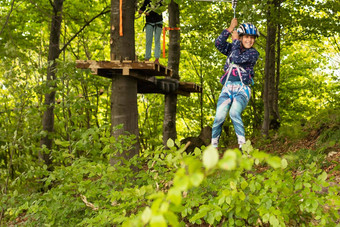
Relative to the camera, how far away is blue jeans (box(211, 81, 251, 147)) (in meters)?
5.39

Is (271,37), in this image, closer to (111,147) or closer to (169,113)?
(169,113)

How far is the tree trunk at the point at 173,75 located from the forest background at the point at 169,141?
2.16ft

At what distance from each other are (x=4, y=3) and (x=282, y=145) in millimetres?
9760

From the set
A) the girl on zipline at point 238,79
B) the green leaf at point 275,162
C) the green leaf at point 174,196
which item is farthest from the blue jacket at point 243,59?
the green leaf at point 174,196

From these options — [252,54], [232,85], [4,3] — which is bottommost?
[232,85]

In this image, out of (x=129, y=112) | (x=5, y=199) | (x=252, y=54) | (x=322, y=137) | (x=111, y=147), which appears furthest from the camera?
(x=322, y=137)

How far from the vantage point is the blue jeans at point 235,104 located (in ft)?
17.7

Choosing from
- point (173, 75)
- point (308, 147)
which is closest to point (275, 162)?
point (308, 147)

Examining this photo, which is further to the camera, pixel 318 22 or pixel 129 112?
pixel 318 22

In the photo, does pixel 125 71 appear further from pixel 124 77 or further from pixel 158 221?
pixel 158 221

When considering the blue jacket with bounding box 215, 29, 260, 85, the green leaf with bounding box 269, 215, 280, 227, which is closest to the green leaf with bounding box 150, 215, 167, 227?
the green leaf with bounding box 269, 215, 280, 227

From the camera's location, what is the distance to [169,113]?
9992 millimetres

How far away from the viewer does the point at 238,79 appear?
17.9ft

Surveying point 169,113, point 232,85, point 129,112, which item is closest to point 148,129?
point 169,113
